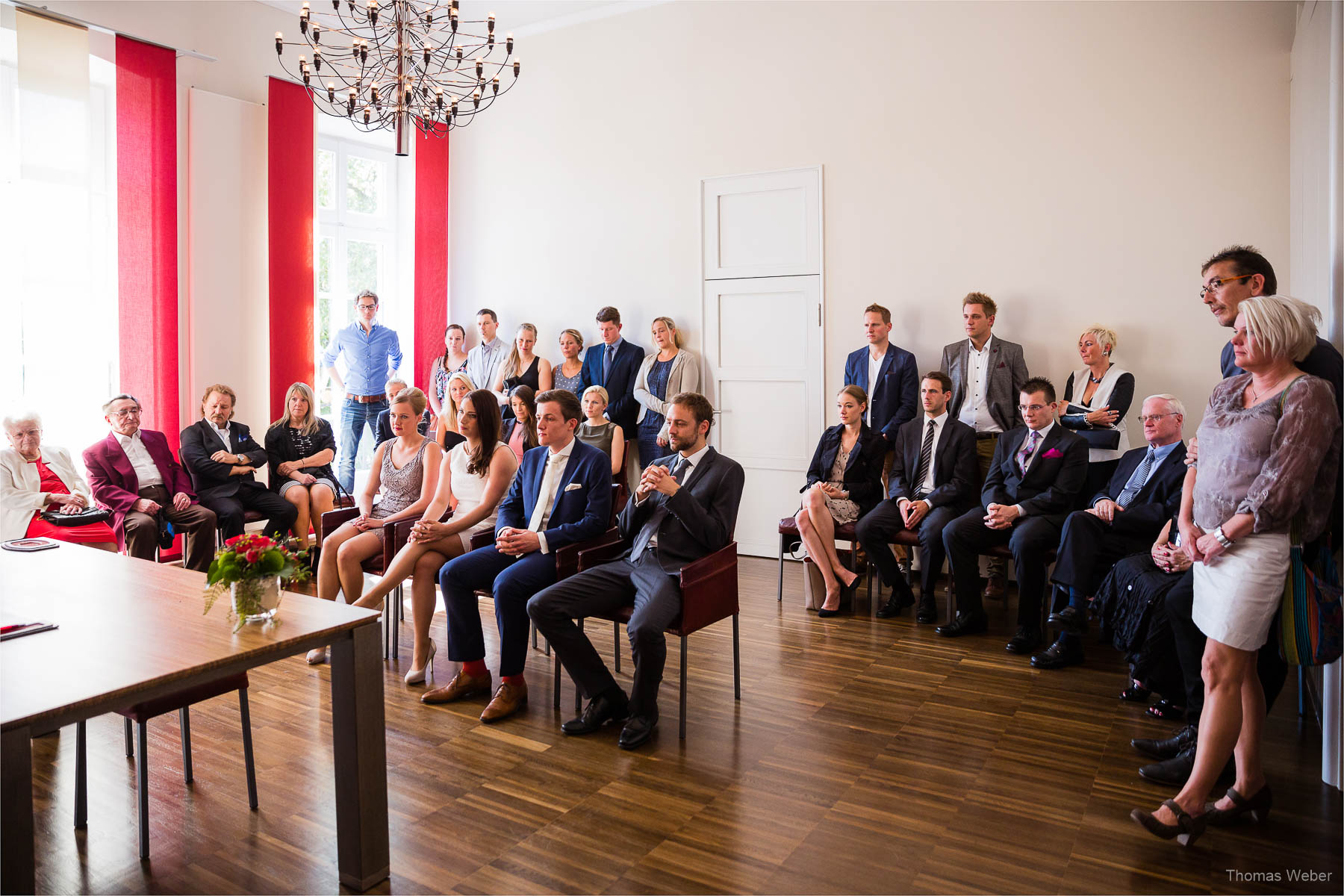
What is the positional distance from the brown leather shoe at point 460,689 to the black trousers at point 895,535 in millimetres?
2494

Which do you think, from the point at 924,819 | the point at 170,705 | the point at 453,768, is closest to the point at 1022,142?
the point at 924,819

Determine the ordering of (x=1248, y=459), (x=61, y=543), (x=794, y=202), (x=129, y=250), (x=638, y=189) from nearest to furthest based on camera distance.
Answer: (x=1248, y=459) < (x=61, y=543) < (x=129, y=250) < (x=794, y=202) < (x=638, y=189)

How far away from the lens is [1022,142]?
618cm

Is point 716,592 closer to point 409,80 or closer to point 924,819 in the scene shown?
point 924,819

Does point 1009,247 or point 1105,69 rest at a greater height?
point 1105,69

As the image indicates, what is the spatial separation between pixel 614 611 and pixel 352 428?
16.4ft

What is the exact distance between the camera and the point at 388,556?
439 centimetres

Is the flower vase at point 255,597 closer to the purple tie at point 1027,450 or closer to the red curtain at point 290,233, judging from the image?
the purple tie at point 1027,450

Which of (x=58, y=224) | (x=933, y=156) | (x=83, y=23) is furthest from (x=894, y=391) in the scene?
(x=83, y=23)

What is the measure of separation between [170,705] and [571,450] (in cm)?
195

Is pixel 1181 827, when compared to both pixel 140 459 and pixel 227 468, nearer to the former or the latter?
pixel 227 468

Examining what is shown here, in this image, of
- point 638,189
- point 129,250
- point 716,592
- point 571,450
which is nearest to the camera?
point 716,592

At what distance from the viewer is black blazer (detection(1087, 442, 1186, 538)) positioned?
14.1 ft

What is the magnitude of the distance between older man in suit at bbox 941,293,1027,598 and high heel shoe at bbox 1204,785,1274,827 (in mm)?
3010
